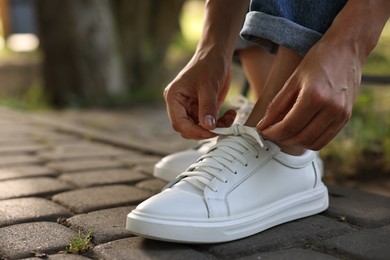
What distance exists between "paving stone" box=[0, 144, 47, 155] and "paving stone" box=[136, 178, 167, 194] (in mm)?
713

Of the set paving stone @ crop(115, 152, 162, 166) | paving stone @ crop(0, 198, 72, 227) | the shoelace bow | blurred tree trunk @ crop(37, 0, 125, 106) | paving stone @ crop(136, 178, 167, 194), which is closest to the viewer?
the shoelace bow

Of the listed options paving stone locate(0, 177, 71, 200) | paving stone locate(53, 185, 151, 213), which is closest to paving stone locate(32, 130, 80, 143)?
paving stone locate(0, 177, 71, 200)

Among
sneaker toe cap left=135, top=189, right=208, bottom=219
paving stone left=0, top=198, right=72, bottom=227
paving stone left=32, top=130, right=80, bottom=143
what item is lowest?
paving stone left=32, top=130, right=80, bottom=143

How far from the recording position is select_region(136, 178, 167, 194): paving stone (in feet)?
6.12

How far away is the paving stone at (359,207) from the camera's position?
1.53m

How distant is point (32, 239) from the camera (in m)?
1.33

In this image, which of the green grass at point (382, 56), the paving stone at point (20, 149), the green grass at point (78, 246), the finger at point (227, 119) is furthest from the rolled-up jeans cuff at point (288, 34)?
the green grass at point (382, 56)

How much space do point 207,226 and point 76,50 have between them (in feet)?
11.9

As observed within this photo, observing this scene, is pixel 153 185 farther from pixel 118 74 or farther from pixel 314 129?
pixel 118 74

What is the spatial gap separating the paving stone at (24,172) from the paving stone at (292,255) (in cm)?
100

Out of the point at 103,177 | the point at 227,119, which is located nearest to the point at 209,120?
the point at 227,119

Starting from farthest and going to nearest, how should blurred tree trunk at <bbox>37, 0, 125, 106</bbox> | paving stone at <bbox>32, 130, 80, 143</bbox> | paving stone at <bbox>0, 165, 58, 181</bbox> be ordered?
blurred tree trunk at <bbox>37, 0, 125, 106</bbox> → paving stone at <bbox>32, 130, 80, 143</bbox> → paving stone at <bbox>0, 165, 58, 181</bbox>

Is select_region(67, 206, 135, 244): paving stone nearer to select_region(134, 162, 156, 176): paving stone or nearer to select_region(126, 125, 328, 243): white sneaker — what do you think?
select_region(126, 125, 328, 243): white sneaker

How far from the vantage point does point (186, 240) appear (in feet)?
4.15
